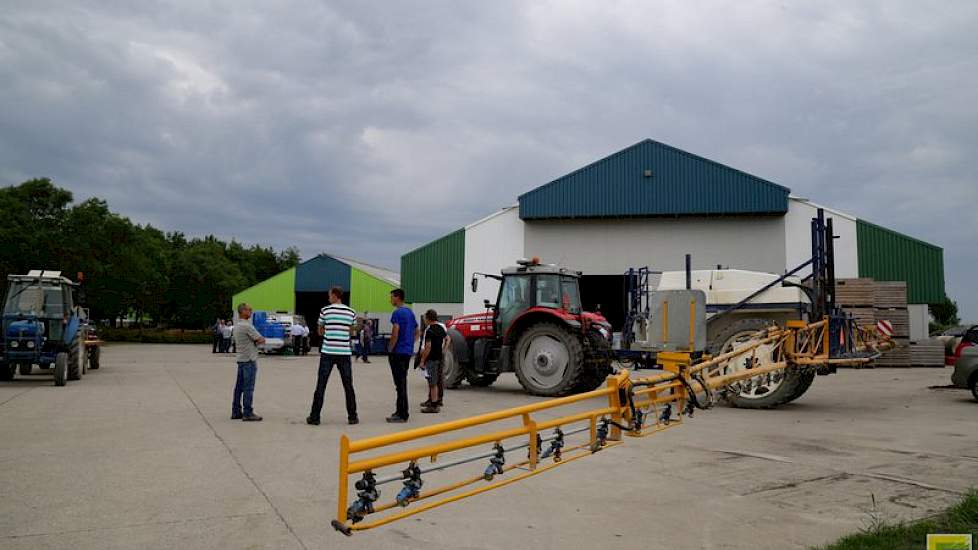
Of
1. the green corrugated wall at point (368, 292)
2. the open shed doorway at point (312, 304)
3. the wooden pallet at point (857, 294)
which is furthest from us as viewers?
the open shed doorway at point (312, 304)

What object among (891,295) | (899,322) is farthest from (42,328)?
(891,295)

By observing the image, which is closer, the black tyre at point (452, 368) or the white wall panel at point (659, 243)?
the black tyre at point (452, 368)

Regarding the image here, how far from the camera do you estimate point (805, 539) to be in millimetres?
4457

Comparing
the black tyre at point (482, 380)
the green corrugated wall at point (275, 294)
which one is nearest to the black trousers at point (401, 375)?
the black tyre at point (482, 380)

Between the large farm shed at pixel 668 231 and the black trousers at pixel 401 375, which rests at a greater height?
the large farm shed at pixel 668 231

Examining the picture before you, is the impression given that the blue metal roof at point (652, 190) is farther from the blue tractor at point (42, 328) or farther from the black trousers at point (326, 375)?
the black trousers at point (326, 375)

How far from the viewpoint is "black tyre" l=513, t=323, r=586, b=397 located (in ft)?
38.8

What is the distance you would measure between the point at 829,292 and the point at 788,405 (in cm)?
264

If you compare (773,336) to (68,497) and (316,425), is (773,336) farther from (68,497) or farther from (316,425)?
(68,497)

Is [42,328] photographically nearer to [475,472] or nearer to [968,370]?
[475,472]

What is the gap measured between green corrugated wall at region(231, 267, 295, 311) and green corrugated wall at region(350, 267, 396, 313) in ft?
13.9

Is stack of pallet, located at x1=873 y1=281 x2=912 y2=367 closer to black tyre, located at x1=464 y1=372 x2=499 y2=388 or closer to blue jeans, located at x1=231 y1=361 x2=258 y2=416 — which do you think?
black tyre, located at x1=464 y1=372 x2=499 y2=388

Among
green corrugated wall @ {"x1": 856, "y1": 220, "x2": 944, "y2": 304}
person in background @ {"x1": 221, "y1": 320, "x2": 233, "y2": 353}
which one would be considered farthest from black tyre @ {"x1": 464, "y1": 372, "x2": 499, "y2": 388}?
person in background @ {"x1": 221, "y1": 320, "x2": 233, "y2": 353}

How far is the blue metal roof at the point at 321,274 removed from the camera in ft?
135
